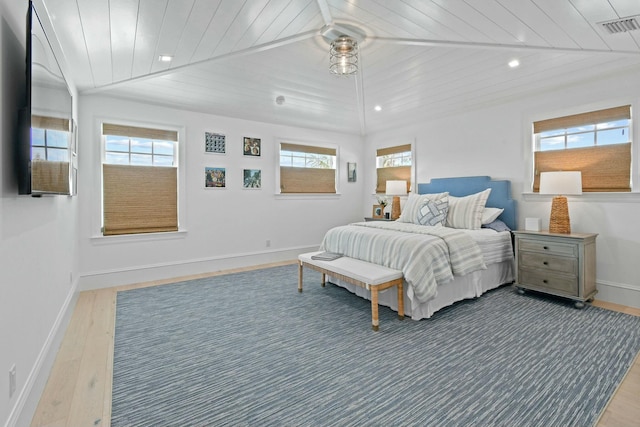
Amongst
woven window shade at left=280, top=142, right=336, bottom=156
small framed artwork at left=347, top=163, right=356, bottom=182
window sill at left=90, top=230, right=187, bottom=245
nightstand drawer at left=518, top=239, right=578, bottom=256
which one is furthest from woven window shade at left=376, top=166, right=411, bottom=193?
window sill at left=90, top=230, right=187, bottom=245

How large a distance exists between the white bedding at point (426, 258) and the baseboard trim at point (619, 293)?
866 mm

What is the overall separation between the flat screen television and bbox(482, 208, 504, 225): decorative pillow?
170 inches

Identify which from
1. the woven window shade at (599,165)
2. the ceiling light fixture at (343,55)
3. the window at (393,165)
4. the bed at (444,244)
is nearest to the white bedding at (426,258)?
the bed at (444,244)

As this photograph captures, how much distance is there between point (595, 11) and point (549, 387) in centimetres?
244

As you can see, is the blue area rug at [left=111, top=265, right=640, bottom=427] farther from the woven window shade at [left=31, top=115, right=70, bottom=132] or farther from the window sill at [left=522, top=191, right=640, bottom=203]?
the woven window shade at [left=31, top=115, right=70, bottom=132]

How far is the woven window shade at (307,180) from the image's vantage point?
554 cm

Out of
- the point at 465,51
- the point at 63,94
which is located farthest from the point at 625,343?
the point at 63,94

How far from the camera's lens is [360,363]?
2143 millimetres

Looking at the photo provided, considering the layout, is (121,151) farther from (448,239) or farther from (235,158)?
(448,239)

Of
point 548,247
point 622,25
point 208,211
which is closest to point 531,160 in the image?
point 548,247

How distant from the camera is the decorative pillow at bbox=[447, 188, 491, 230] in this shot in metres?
3.98

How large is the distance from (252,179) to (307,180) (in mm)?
1121

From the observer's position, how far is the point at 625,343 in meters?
2.40

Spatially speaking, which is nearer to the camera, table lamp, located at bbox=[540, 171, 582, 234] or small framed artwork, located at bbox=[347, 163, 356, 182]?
table lamp, located at bbox=[540, 171, 582, 234]
